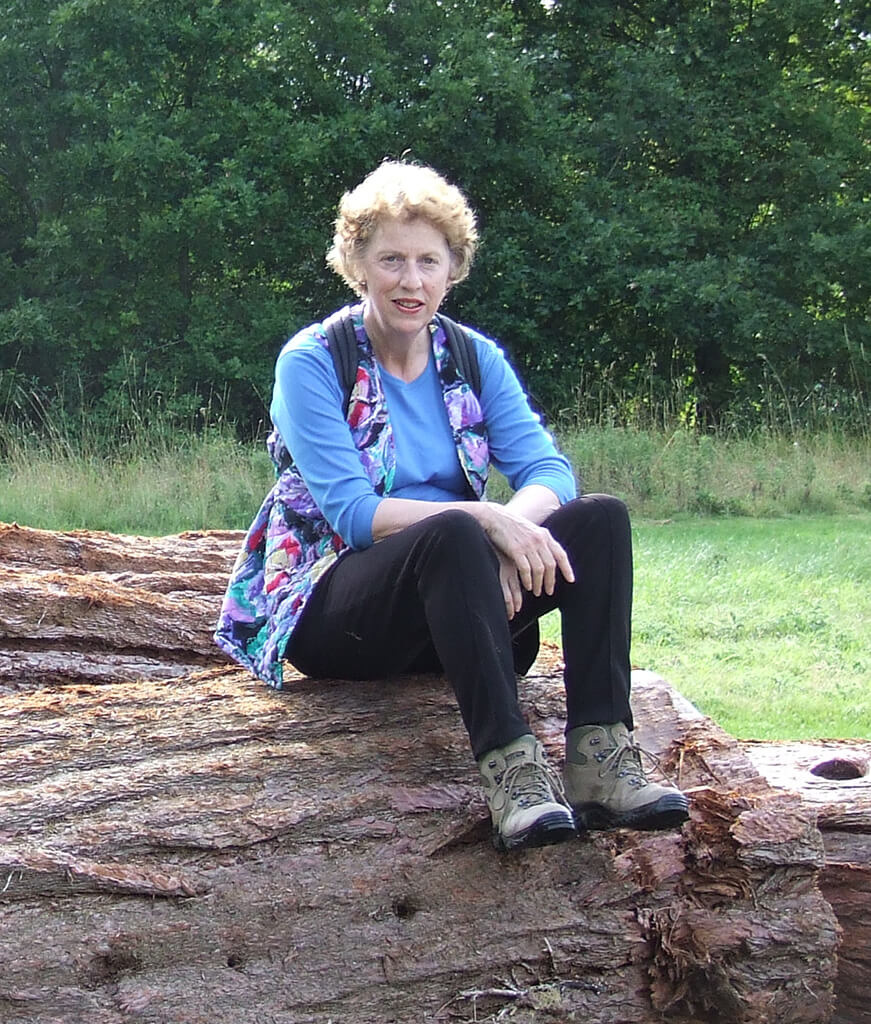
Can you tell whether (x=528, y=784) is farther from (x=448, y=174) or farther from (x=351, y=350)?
(x=448, y=174)

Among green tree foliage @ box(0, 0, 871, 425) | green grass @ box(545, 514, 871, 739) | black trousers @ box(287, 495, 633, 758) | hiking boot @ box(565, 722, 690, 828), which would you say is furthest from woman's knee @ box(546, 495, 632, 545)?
green tree foliage @ box(0, 0, 871, 425)

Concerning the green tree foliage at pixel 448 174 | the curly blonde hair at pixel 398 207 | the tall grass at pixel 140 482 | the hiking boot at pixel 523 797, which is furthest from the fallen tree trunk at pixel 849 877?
the green tree foliage at pixel 448 174

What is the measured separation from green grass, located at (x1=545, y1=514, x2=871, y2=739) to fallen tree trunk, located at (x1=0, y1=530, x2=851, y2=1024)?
88.8 inches

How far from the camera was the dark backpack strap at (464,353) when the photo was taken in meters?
3.21

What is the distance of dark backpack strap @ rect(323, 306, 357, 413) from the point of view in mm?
3051

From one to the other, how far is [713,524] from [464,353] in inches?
265

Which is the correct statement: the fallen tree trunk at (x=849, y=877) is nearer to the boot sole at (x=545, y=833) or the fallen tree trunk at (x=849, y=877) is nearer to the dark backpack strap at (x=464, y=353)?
the boot sole at (x=545, y=833)

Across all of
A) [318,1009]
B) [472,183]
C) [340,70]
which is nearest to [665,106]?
[472,183]

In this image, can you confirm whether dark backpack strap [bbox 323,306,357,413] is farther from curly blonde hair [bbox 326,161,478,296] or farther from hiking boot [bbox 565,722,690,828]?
hiking boot [bbox 565,722,690,828]

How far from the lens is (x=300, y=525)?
311cm

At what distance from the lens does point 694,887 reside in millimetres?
2689

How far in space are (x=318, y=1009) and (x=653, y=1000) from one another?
2.35ft

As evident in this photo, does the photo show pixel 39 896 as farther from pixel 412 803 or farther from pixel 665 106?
pixel 665 106

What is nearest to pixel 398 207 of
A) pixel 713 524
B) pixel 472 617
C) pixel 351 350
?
pixel 351 350
